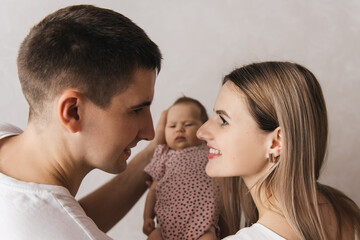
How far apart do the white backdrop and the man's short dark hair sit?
139 cm

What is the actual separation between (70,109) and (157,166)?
1013 millimetres

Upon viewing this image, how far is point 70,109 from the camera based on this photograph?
1.20m

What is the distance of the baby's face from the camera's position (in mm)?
2209

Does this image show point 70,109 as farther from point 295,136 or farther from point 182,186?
point 182,186

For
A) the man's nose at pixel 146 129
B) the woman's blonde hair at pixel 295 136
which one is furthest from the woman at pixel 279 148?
the man's nose at pixel 146 129

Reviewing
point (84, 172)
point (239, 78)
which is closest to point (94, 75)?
point (84, 172)

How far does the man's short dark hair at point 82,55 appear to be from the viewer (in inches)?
47.0

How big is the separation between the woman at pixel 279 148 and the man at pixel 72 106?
15.9 inches

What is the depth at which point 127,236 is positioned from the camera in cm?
286

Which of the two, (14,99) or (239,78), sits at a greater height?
(239,78)

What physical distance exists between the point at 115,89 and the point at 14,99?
1641mm

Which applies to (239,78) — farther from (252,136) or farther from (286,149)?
(286,149)

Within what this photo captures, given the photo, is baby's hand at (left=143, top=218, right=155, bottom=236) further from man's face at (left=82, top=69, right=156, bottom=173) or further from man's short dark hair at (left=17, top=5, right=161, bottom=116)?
man's short dark hair at (left=17, top=5, right=161, bottom=116)

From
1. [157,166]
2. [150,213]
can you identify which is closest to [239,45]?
[157,166]
